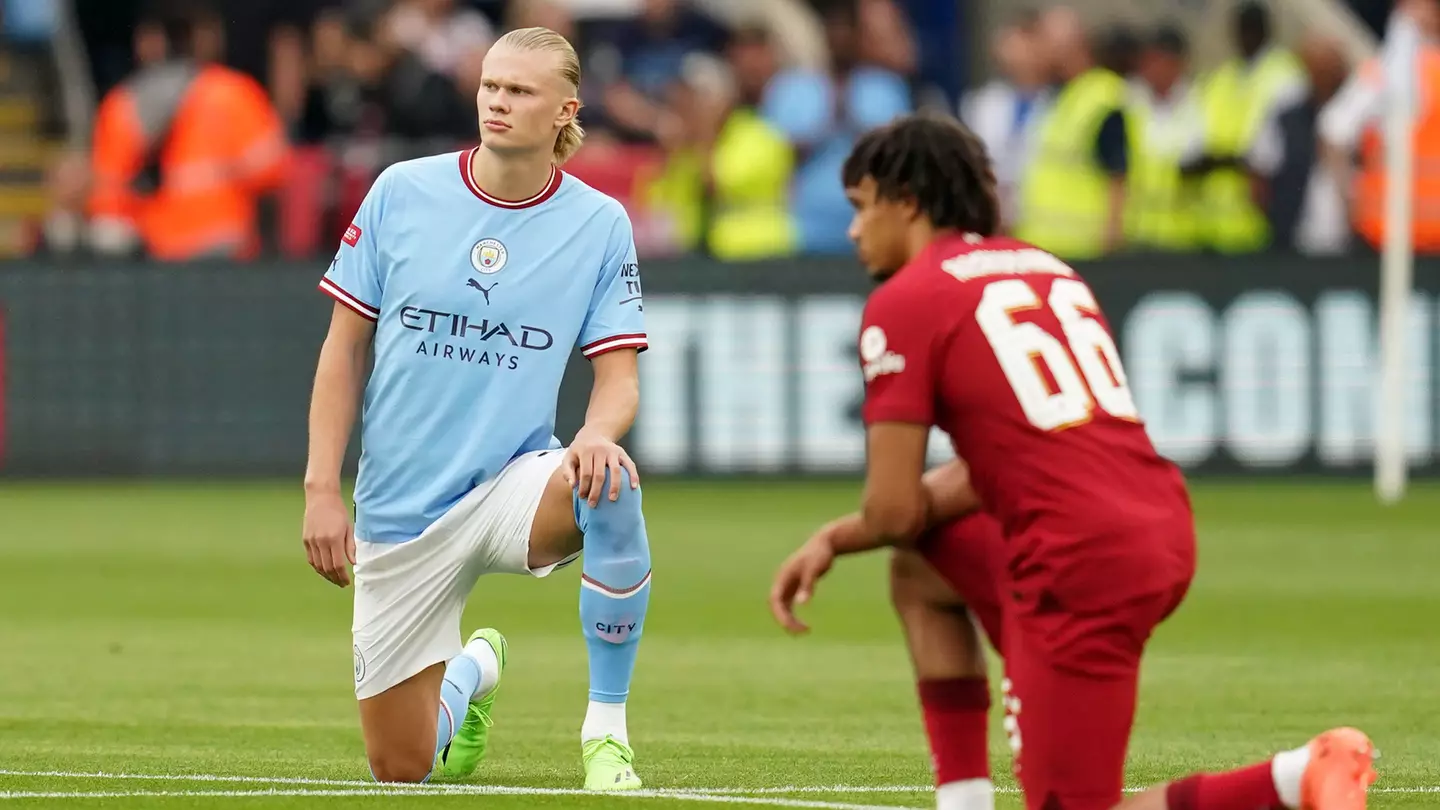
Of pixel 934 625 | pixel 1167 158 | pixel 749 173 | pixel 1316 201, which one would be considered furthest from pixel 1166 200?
pixel 934 625

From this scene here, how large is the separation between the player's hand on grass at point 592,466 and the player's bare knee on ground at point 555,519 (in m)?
0.24

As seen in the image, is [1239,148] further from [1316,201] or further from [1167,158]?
[1316,201]

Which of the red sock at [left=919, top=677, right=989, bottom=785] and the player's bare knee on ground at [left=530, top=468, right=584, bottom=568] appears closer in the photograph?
the red sock at [left=919, top=677, right=989, bottom=785]

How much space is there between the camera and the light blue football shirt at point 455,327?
7223 millimetres

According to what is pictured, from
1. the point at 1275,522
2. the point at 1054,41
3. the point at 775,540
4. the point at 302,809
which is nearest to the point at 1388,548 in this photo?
the point at 1275,522

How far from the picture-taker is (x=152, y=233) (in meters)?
19.6

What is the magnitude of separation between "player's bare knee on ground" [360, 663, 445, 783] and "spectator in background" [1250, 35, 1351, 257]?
12.8 metres

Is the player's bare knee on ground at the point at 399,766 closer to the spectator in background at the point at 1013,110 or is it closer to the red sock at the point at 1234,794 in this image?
the red sock at the point at 1234,794

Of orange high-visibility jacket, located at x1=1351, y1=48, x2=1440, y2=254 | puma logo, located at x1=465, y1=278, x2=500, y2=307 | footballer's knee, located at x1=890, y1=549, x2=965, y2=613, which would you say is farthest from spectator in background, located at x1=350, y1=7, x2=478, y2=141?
footballer's knee, located at x1=890, y1=549, x2=965, y2=613

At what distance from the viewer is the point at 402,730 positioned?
729 cm

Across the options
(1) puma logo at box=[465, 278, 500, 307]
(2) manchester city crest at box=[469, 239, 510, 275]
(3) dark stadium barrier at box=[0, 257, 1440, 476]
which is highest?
(2) manchester city crest at box=[469, 239, 510, 275]

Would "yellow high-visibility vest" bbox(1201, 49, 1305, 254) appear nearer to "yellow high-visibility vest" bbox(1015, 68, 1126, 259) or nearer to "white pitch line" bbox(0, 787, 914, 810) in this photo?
"yellow high-visibility vest" bbox(1015, 68, 1126, 259)

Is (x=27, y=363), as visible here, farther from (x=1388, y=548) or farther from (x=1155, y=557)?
(x=1155, y=557)

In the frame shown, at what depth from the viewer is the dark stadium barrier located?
58.9ft
